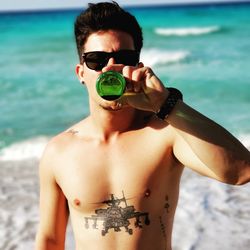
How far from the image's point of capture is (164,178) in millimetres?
2336

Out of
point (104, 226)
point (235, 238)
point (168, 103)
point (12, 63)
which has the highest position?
point (12, 63)

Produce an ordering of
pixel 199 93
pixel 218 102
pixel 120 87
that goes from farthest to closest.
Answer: pixel 199 93 < pixel 218 102 < pixel 120 87

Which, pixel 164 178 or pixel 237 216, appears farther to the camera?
pixel 237 216

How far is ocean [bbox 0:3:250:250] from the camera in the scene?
16.3 ft

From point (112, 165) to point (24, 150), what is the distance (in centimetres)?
557

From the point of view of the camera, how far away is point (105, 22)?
232 centimetres

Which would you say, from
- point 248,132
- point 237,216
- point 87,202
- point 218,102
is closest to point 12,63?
point 218,102

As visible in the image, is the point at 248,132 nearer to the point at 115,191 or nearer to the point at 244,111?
the point at 244,111

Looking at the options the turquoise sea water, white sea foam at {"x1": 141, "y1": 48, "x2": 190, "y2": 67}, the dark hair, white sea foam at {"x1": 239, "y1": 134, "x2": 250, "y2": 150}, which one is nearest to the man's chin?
the dark hair

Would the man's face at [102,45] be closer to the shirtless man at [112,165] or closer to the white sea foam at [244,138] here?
the shirtless man at [112,165]

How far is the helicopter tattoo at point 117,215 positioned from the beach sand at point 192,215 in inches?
89.6

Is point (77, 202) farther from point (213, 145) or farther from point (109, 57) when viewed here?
point (213, 145)

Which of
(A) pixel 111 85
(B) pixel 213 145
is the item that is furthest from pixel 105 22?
(B) pixel 213 145

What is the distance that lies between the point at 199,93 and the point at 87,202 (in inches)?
386
